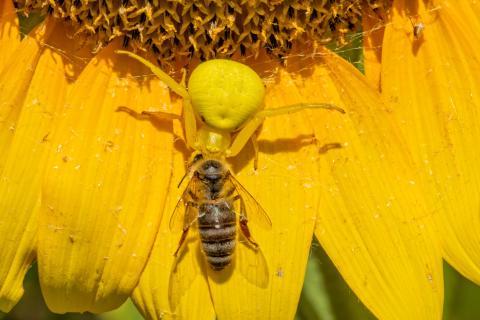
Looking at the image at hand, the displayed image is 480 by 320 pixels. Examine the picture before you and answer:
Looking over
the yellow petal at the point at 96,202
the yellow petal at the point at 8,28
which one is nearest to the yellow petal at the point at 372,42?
the yellow petal at the point at 96,202

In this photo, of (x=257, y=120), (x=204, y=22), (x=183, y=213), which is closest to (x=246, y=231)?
(x=183, y=213)

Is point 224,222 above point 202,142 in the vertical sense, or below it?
below

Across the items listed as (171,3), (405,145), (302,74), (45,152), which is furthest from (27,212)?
(405,145)

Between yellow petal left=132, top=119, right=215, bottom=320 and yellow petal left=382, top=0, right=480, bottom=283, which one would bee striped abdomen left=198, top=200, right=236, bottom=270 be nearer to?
yellow petal left=132, top=119, right=215, bottom=320

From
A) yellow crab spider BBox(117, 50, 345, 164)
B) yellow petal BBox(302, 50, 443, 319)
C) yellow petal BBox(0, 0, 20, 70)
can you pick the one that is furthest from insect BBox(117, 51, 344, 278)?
yellow petal BBox(0, 0, 20, 70)

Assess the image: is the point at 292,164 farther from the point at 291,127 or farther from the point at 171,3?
the point at 171,3

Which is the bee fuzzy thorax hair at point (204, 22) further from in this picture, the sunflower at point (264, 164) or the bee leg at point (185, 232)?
the bee leg at point (185, 232)
